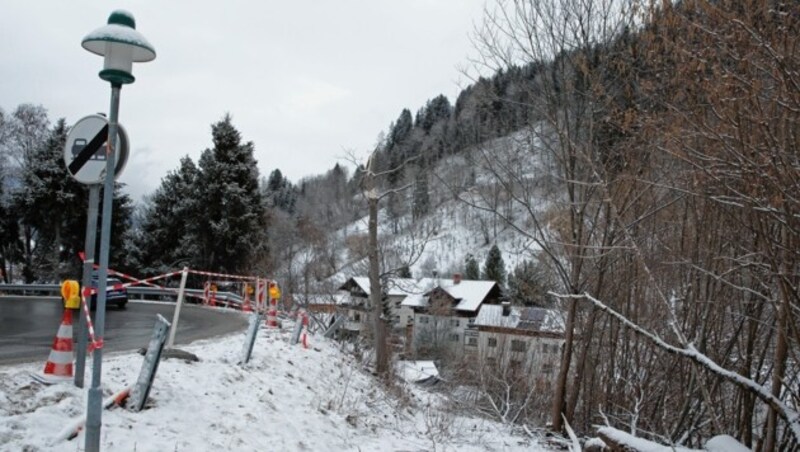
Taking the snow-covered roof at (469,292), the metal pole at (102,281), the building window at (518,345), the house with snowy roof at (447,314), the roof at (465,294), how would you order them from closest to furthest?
the metal pole at (102,281)
the building window at (518,345)
the house with snowy roof at (447,314)
the roof at (465,294)
the snow-covered roof at (469,292)

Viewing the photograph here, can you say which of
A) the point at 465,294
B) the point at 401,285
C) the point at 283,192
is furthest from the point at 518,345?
the point at 283,192

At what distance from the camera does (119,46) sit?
4.38 m

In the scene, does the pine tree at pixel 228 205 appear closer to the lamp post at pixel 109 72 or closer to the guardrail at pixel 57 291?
the guardrail at pixel 57 291

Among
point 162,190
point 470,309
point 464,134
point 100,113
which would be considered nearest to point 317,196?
point 470,309

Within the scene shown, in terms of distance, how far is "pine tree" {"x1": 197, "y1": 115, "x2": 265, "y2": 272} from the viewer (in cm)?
2800

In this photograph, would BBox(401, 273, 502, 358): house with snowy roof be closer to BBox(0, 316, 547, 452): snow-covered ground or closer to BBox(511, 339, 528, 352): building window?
BBox(511, 339, 528, 352): building window

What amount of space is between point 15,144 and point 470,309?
35.9m

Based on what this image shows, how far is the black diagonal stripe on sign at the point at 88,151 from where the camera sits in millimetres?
4949

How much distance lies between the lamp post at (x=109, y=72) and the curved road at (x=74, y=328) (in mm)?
3174

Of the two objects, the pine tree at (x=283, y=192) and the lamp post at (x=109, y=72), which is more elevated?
the pine tree at (x=283, y=192)

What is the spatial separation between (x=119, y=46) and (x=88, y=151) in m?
1.08

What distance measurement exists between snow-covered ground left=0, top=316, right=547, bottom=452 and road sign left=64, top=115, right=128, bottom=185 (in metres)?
2.16

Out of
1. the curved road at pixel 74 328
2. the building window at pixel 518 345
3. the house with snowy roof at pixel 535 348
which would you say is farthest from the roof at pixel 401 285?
the curved road at pixel 74 328

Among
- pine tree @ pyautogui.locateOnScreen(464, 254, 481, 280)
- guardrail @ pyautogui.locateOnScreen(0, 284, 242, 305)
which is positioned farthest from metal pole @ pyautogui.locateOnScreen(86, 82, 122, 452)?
pine tree @ pyautogui.locateOnScreen(464, 254, 481, 280)
